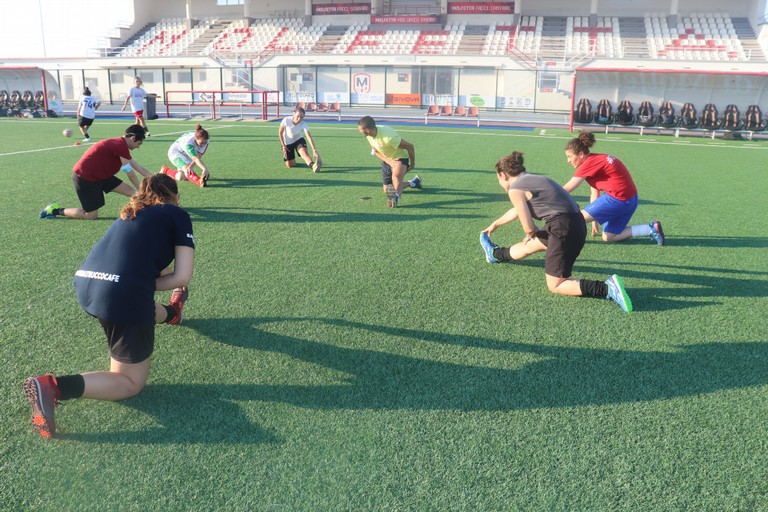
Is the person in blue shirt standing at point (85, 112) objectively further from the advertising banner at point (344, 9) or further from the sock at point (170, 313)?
the advertising banner at point (344, 9)

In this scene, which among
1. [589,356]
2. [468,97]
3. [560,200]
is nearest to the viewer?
[589,356]

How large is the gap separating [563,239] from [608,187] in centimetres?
196

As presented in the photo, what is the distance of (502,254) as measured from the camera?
6.30 meters

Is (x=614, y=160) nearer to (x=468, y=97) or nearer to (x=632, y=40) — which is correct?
(x=468, y=97)

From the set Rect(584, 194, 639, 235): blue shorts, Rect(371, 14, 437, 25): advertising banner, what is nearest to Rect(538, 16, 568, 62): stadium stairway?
Rect(371, 14, 437, 25): advertising banner

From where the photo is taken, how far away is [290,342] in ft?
14.0

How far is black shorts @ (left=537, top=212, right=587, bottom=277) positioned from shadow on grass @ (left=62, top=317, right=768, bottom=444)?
4.17 ft

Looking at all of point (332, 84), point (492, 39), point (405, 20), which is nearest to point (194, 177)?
point (332, 84)

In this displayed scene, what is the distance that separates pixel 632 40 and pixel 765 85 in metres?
17.7

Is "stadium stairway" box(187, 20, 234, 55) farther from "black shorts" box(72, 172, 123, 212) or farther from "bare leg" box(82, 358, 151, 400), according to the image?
"bare leg" box(82, 358, 151, 400)

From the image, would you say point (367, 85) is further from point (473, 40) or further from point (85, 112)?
point (85, 112)

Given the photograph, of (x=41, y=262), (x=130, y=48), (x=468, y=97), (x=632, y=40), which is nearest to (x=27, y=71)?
(x=130, y=48)

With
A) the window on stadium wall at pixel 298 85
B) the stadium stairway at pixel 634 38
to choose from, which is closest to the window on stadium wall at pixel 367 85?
the window on stadium wall at pixel 298 85

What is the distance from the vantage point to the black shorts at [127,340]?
11.0ft
